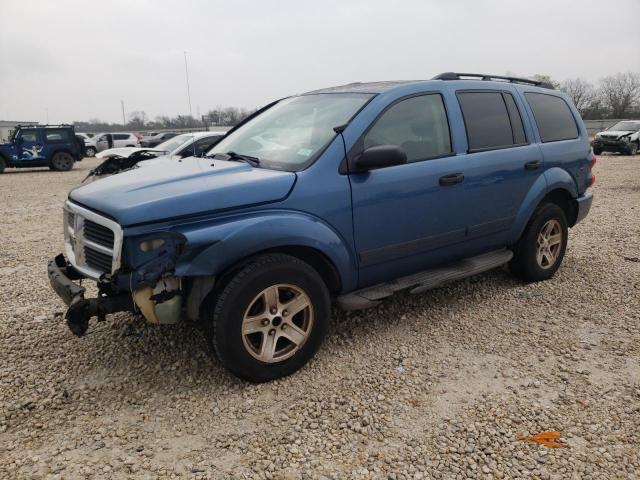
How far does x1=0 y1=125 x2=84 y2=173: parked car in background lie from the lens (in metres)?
17.7

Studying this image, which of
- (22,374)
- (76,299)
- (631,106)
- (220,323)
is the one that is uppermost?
(631,106)

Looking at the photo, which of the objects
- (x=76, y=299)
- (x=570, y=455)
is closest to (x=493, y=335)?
(x=570, y=455)

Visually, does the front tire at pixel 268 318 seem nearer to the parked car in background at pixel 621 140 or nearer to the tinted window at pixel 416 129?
the tinted window at pixel 416 129

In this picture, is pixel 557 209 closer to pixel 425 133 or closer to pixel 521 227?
pixel 521 227

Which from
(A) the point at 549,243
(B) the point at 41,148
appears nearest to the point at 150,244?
(A) the point at 549,243

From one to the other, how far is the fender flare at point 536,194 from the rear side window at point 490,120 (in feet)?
1.36

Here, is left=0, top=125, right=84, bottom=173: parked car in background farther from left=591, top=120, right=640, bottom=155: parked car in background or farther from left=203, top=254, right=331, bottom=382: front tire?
left=591, top=120, right=640, bottom=155: parked car in background

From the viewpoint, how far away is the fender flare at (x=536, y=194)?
416 centimetres

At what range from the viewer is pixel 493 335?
357cm

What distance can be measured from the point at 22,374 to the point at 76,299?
947 mm

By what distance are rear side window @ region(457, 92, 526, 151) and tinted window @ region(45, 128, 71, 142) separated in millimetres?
18454

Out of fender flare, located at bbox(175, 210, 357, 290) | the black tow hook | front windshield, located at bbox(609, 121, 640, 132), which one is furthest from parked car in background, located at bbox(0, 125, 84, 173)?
front windshield, located at bbox(609, 121, 640, 132)

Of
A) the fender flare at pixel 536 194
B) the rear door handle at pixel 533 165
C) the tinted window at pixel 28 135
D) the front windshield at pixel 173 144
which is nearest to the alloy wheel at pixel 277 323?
the fender flare at pixel 536 194

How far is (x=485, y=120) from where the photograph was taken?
12.9 ft
